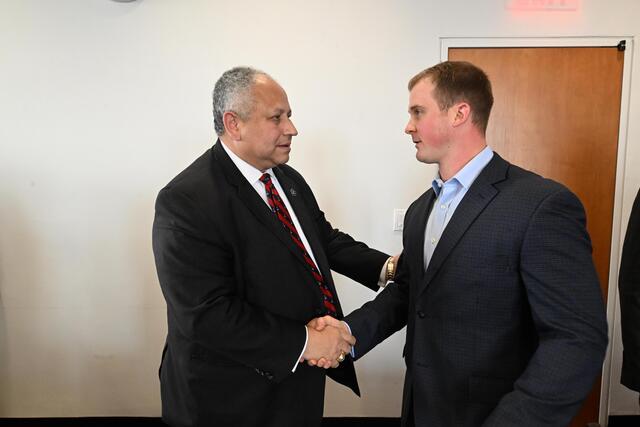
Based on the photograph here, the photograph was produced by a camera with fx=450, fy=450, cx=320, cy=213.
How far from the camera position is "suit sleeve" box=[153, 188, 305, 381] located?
129 centimetres

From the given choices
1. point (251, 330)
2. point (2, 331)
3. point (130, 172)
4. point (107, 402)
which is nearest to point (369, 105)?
point (130, 172)

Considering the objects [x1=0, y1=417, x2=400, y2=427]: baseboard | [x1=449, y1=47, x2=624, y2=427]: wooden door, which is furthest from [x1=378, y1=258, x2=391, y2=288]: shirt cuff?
[x1=0, y1=417, x2=400, y2=427]: baseboard

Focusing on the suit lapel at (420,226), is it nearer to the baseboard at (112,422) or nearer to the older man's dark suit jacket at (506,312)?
the older man's dark suit jacket at (506,312)

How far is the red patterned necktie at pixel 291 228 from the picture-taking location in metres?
1.53

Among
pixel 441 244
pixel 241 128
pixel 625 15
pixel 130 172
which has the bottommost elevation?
pixel 441 244

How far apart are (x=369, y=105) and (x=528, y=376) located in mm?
1761

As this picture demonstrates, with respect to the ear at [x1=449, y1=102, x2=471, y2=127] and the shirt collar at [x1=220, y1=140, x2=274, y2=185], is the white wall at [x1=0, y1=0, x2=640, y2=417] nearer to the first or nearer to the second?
the shirt collar at [x1=220, y1=140, x2=274, y2=185]

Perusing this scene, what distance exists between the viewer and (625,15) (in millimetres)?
2363

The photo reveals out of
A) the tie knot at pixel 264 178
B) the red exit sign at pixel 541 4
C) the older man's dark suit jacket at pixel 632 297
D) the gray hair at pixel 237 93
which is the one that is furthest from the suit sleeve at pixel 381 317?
the red exit sign at pixel 541 4

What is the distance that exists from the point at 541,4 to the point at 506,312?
1.98 meters

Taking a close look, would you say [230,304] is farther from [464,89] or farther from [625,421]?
[625,421]

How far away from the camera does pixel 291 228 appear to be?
5.12ft

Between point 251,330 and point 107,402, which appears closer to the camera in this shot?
point 251,330

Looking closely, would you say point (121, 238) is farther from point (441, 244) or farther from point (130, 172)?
point (441, 244)
